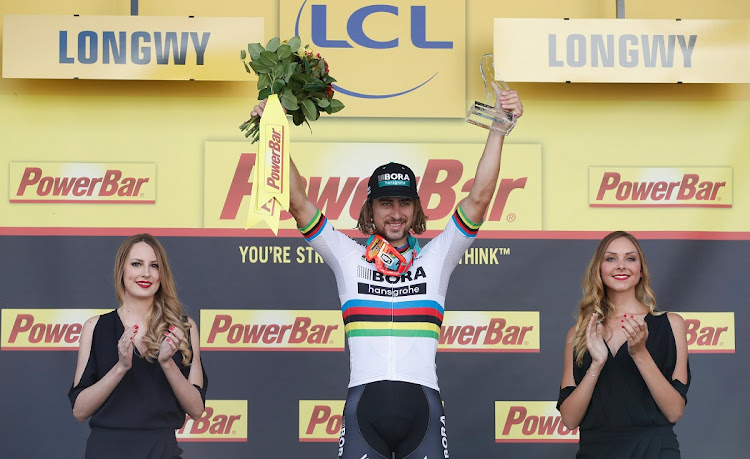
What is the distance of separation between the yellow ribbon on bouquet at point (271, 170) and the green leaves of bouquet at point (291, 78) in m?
0.09

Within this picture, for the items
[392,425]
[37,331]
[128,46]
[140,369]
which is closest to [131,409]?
[140,369]

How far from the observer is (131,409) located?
3.42 m

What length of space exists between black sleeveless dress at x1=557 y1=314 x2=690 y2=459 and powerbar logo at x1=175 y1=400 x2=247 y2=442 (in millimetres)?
1761

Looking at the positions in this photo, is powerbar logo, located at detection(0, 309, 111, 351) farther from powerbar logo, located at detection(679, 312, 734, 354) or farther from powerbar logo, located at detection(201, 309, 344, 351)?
powerbar logo, located at detection(679, 312, 734, 354)

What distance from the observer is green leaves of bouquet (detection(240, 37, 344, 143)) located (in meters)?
3.38

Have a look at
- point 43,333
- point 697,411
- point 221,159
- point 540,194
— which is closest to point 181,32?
point 221,159

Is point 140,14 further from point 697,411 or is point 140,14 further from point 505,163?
point 697,411

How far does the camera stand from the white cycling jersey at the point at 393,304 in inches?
130

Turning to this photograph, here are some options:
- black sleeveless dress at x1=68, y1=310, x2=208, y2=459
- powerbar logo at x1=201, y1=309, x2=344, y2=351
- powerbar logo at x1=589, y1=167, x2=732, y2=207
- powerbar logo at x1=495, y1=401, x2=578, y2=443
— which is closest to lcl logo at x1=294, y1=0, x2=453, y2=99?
powerbar logo at x1=589, y1=167, x2=732, y2=207

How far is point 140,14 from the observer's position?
15.6ft

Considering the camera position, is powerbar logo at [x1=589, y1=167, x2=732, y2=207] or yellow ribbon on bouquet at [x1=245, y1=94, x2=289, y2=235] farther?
powerbar logo at [x1=589, y1=167, x2=732, y2=207]

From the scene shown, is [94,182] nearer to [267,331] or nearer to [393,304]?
[267,331]

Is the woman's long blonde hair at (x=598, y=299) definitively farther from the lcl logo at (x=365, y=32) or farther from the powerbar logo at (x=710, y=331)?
the lcl logo at (x=365, y=32)

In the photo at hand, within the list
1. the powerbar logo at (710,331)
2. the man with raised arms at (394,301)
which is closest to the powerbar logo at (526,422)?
the powerbar logo at (710,331)
